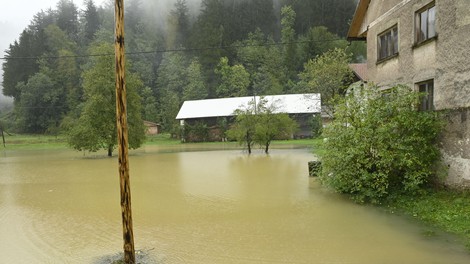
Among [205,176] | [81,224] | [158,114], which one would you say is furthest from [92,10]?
[81,224]

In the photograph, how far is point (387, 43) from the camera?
14148 mm

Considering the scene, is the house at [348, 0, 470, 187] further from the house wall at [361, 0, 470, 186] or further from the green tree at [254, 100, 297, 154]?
the green tree at [254, 100, 297, 154]

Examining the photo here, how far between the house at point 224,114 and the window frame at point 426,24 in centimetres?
3028

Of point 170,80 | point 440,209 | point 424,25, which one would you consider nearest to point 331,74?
point 424,25

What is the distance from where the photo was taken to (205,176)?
1694 cm

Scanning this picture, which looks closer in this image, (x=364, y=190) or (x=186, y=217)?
(x=186, y=217)

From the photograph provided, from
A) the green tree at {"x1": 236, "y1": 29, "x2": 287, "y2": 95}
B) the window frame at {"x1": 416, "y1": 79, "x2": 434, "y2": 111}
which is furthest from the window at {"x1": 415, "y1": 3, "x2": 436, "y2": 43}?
the green tree at {"x1": 236, "y1": 29, "x2": 287, "y2": 95}

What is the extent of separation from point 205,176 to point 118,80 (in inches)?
443

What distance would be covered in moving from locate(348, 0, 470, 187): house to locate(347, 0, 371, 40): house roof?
2.54 ft

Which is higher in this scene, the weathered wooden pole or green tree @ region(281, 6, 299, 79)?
green tree @ region(281, 6, 299, 79)

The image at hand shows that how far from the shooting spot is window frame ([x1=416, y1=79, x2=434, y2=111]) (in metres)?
11.2

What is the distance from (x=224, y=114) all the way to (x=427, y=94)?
3640 cm

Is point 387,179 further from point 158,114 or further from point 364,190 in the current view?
point 158,114

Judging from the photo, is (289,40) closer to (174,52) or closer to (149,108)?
(174,52)
